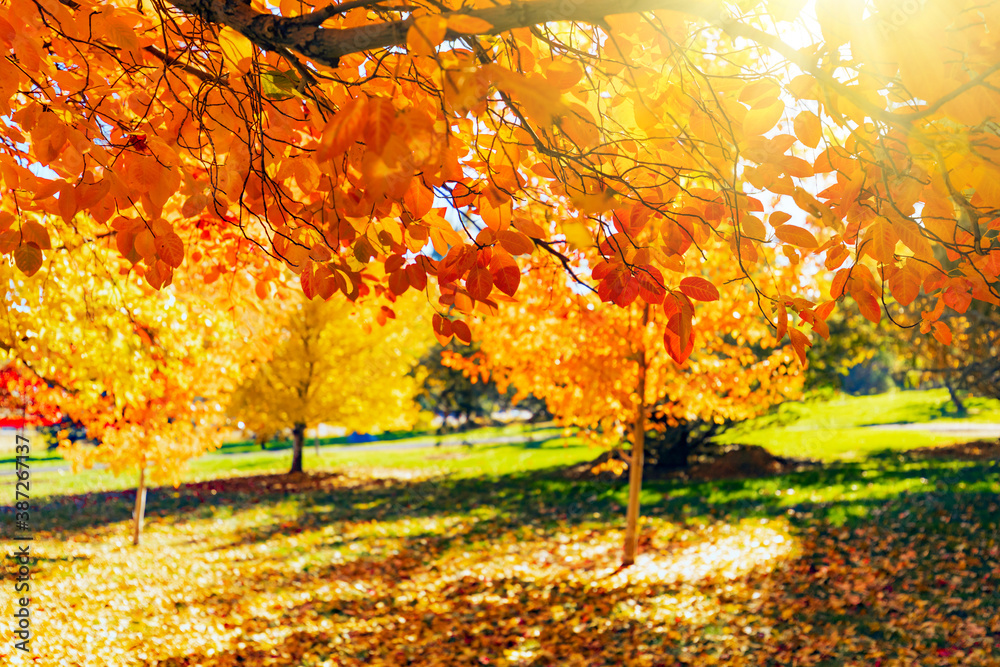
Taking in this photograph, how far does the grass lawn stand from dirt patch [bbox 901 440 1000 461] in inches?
66.4

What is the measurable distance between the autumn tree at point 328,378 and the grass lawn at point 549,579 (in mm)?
3713

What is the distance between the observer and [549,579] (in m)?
7.74

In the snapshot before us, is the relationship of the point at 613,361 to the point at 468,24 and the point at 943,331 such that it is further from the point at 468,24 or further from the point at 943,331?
the point at 468,24

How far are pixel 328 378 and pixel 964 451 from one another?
16465 millimetres

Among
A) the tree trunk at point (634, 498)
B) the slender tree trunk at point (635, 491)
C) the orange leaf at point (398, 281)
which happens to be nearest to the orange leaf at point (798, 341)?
the orange leaf at point (398, 281)

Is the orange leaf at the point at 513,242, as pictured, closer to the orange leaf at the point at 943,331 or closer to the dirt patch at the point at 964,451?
the orange leaf at the point at 943,331

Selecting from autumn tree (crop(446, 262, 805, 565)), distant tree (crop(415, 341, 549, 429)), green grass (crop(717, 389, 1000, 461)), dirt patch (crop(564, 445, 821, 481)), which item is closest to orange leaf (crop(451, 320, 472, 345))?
autumn tree (crop(446, 262, 805, 565))

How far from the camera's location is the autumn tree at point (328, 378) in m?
16.9

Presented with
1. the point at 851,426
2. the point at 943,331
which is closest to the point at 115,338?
the point at 943,331

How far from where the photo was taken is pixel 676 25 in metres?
2.07

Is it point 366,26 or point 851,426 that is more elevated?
point 366,26

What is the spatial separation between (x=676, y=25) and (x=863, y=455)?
58.2 feet

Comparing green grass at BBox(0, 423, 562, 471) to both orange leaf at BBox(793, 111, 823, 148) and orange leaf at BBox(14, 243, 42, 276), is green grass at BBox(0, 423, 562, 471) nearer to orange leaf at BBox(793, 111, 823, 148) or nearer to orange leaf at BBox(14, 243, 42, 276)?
orange leaf at BBox(14, 243, 42, 276)

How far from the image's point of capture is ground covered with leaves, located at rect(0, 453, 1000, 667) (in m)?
5.52
